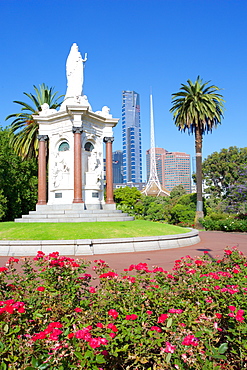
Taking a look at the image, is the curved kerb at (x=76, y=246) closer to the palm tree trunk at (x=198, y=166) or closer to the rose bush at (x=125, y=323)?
the rose bush at (x=125, y=323)

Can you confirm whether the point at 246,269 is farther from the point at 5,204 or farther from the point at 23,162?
the point at 23,162

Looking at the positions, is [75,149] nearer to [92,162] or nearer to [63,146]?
[63,146]

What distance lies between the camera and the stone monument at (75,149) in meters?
23.2

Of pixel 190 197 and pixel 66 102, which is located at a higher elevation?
pixel 66 102

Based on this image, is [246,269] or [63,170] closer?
[246,269]

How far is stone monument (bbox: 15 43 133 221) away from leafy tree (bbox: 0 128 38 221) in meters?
10.8

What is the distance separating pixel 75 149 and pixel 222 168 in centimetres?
4354

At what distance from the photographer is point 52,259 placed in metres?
5.73

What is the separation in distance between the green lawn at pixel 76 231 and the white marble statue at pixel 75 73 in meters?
13.6

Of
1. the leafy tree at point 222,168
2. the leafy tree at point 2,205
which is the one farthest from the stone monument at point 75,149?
the leafy tree at point 222,168

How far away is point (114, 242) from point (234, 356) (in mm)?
10965

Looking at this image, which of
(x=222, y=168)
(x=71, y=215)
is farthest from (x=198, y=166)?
(x=222, y=168)

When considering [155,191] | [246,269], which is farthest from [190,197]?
[155,191]

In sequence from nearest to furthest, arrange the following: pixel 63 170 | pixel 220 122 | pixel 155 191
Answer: pixel 63 170
pixel 220 122
pixel 155 191
